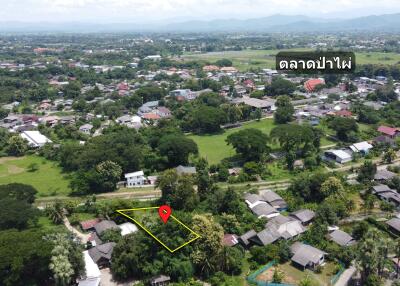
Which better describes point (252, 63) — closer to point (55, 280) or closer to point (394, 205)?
point (394, 205)

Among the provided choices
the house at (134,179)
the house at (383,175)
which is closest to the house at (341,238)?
the house at (383,175)

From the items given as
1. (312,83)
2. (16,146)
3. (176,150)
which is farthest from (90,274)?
(312,83)

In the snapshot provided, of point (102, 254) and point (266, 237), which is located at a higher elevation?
point (266, 237)

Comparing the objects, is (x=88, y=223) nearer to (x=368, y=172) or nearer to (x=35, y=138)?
(x=35, y=138)

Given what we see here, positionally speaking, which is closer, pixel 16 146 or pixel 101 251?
pixel 101 251

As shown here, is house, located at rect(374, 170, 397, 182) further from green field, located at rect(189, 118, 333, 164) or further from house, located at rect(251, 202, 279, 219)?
house, located at rect(251, 202, 279, 219)

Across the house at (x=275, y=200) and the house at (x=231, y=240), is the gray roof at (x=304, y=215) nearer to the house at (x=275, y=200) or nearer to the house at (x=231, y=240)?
the house at (x=275, y=200)
